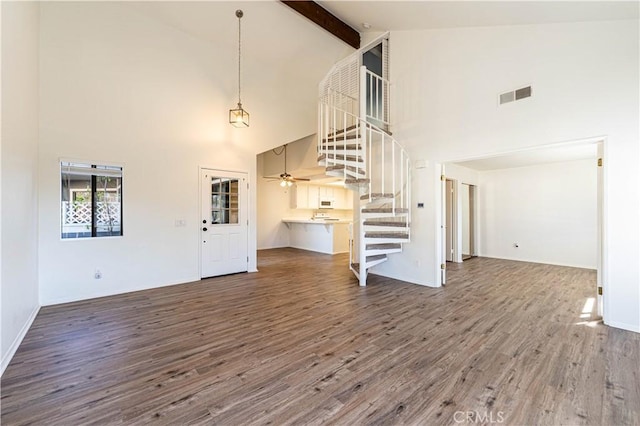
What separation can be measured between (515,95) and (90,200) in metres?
6.36

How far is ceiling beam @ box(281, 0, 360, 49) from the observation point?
460cm

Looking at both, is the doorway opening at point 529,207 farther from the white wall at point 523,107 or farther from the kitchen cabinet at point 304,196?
the kitchen cabinet at point 304,196

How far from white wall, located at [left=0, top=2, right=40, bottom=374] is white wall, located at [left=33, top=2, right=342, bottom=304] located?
0.25 metres

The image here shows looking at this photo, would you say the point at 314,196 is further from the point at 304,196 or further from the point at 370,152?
the point at 370,152

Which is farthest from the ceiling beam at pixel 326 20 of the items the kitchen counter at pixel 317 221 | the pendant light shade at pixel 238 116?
the kitchen counter at pixel 317 221

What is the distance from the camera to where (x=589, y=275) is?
17.9 ft

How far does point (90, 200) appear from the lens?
A: 13.6ft

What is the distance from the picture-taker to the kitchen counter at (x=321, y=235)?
8.27 metres

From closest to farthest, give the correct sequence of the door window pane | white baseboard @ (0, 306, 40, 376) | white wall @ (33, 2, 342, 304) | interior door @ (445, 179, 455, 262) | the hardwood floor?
the hardwood floor → white baseboard @ (0, 306, 40, 376) → white wall @ (33, 2, 342, 304) → the door window pane → interior door @ (445, 179, 455, 262)

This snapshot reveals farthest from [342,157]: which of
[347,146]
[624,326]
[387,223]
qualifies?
[624,326]

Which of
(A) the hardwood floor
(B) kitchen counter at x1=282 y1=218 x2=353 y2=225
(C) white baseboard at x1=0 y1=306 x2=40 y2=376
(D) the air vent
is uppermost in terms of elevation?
(D) the air vent

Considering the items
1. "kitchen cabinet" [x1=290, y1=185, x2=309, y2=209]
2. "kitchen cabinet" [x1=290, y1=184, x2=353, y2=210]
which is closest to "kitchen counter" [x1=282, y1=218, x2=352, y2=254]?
"kitchen cabinet" [x1=290, y1=185, x2=309, y2=209]

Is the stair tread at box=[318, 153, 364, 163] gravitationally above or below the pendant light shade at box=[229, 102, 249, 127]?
below

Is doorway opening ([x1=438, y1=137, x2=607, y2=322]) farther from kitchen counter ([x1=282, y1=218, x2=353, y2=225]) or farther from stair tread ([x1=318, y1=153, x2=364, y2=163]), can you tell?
kitchen counter ([x1=282, y1=218, x2=353, y2=225])
